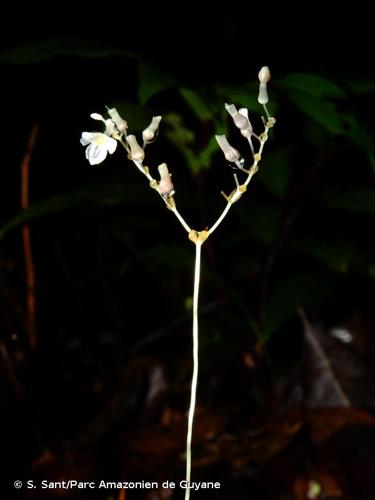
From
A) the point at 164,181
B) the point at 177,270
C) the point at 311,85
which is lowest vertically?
the point at 177,270

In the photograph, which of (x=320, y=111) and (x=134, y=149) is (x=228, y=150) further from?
(x=320, y=111)

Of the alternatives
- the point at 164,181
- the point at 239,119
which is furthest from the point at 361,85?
the point at 164,181

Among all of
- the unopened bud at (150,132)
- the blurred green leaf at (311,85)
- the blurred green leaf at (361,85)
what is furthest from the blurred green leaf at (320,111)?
the unopened bud at (150,132)

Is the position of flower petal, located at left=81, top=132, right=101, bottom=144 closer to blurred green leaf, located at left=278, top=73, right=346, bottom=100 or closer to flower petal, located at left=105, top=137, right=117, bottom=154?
flower petal, located at left=105, top=137, right=117, bottom=154

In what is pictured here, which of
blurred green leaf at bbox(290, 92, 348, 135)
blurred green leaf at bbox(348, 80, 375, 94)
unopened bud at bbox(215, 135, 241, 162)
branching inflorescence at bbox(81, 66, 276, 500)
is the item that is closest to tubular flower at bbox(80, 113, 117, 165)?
branching inflorescence at bbox(81, 66, 276, 500)

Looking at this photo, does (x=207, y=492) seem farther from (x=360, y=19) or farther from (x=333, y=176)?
(x=360, y=19)

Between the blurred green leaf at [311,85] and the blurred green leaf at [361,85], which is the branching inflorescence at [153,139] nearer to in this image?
the blurred green leaf at [311,85]
